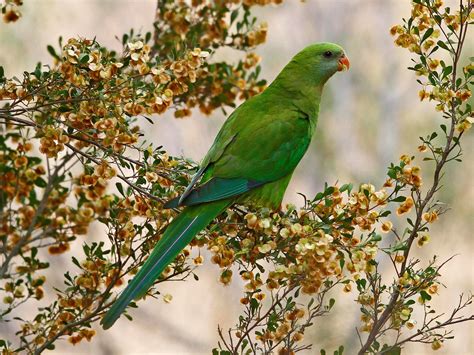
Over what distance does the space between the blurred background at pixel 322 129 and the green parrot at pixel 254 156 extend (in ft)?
14.0

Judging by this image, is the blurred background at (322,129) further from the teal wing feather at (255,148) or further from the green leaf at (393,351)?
the green leaf at (393,351)

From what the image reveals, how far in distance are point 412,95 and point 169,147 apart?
109 inches

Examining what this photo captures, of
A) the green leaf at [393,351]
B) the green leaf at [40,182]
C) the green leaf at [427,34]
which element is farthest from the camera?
the green leaf at [40,182]

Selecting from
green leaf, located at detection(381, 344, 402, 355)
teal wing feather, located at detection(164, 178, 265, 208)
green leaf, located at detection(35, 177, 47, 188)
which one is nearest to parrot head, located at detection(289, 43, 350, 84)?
teal wing feather, located at detection(164, 178, 265, 208)

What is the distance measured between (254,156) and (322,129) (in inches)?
226

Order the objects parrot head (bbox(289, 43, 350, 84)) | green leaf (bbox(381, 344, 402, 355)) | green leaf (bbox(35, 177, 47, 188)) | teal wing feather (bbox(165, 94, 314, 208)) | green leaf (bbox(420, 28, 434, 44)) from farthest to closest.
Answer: parrot head (bbox(289, 43, 350, 84)) < teal wing feather (bbox(165, 94, 314, 208)) < green leaf (bbox(35, 177, 47, 188)) < green leaf (bbox(420, 28, 434, 44)) < green leaf (bbox(381, 344, 402, 355))

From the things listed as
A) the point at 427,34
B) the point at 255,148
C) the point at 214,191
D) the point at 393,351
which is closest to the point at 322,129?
the point at 255,148

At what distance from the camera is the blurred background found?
7.54 m

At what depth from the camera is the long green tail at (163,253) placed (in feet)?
5.65

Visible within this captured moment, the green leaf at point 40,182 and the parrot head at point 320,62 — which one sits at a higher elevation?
the parrot head at point 320,62

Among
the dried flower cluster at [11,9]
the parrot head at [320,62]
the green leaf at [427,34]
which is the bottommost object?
the dried flower cluster at [11,9]

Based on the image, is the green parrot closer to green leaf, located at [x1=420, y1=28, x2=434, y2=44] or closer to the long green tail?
the long green tail

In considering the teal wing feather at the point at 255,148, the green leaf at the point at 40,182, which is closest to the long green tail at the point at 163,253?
the teal wing feather at the point at 255,148

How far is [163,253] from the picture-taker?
1.81 metres
